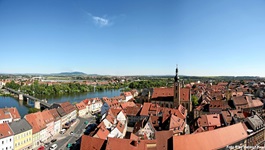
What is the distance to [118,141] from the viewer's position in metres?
18.4

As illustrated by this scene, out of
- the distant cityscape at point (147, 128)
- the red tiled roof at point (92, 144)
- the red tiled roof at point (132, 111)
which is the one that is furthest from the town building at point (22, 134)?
the red tiled roof at point (132, 111)

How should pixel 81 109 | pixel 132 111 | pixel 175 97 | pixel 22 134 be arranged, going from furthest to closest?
1. pixel 81 109
2. pixel 175 97
3. pixel 132 111
4. pixel 22 134

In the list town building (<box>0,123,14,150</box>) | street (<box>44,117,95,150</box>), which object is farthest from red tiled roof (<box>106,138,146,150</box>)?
town building (<box>0,123,14,150</box>)

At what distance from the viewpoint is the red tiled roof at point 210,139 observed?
1877 cm

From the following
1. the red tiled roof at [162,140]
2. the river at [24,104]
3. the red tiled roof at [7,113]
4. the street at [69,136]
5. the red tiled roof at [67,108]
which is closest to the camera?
the red tiled roof at [162,140]

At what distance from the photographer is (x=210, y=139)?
65.6 ft

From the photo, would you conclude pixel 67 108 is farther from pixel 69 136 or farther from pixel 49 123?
pixel 69 136

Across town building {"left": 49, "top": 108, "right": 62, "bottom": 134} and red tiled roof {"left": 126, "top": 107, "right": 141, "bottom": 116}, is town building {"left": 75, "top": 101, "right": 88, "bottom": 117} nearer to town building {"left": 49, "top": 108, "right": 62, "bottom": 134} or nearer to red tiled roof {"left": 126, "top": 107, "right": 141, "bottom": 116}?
town building {"left": 49, "top": 108, "right": 62, "bottom": 134}

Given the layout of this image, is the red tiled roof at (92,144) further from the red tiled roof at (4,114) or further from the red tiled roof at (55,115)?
the red tiled roof at (4,114)

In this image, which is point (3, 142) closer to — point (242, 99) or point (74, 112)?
point (74, 112)

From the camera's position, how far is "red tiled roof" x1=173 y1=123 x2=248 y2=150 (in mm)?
18766

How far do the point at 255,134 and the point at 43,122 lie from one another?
88.6 feet

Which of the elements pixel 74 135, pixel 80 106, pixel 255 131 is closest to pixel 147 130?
pixel 74 135

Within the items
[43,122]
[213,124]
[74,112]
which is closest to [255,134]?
[213,124]
